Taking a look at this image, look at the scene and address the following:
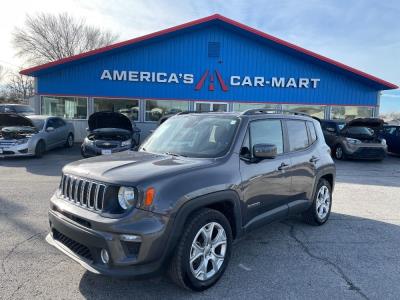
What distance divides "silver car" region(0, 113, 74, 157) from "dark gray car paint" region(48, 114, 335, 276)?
29.8ft

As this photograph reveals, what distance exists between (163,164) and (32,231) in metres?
2.64

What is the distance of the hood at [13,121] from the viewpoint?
12.4 m

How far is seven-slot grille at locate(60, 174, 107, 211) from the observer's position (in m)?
3.03

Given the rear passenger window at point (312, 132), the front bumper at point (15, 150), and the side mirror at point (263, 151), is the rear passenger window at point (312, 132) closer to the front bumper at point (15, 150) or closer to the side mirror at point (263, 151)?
the side mirror at point (263, 151)

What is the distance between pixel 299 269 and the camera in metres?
3.79

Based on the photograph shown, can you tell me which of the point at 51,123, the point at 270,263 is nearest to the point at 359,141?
the point at 270,263

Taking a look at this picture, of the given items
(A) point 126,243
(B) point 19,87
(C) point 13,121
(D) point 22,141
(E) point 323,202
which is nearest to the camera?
(A) point 126,243

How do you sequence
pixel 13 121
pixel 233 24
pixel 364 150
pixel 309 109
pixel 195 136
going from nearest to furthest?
pixel 195 136 < pixel 13 121 < pixel 364 150 < pixel 233 24 < pixel 309 109

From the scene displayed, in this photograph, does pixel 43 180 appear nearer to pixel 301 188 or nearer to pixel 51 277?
pixel 51 277

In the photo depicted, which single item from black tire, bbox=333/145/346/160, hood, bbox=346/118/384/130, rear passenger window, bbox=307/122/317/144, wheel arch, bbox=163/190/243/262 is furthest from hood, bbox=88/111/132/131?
hood, bbox=346/118/384/130

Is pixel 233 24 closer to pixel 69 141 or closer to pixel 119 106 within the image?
pixel 119 106

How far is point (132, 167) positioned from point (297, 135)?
2.65 meters

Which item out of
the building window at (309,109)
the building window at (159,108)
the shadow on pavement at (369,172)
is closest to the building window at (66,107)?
the building window at (159,108)

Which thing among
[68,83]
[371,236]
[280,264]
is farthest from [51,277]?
[68,83]
